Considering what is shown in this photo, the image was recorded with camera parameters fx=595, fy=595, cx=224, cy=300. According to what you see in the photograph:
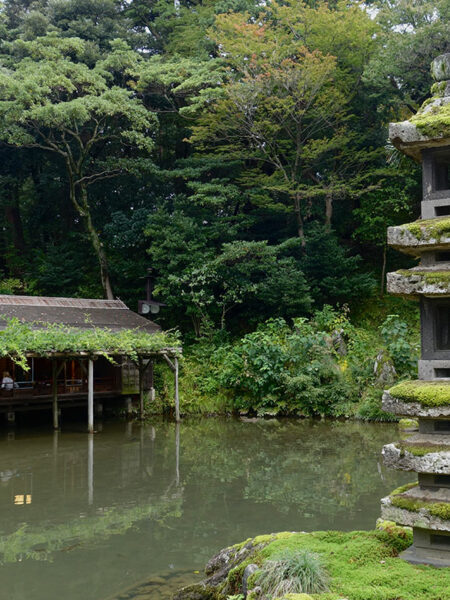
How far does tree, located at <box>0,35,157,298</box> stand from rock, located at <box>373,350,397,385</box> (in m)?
12.9

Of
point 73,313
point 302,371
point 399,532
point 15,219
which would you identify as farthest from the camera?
point 15,219

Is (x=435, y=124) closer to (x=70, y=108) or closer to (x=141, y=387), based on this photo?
(x=141, y=387)

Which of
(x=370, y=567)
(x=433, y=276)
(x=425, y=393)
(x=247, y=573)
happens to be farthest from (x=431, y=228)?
(x=247, y=573)

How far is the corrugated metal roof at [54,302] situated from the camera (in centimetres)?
2175

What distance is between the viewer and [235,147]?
2622 cm

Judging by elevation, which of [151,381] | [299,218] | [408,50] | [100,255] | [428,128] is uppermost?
[408,50]

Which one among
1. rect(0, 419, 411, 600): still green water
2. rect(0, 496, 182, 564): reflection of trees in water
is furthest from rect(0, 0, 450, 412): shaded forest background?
rect(0, 496, 182, 564): reflection of trees in water

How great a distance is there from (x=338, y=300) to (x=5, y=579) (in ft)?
67.9

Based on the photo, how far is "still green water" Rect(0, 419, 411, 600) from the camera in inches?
314

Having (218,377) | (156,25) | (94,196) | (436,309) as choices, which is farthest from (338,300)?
(436,309)

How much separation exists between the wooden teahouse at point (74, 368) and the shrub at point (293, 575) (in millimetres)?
13814

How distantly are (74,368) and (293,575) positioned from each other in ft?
63.3

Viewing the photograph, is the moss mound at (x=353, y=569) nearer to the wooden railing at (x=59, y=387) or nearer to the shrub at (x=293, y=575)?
the shrub at (x=293, y=575)

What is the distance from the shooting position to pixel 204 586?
6785 millimetres
